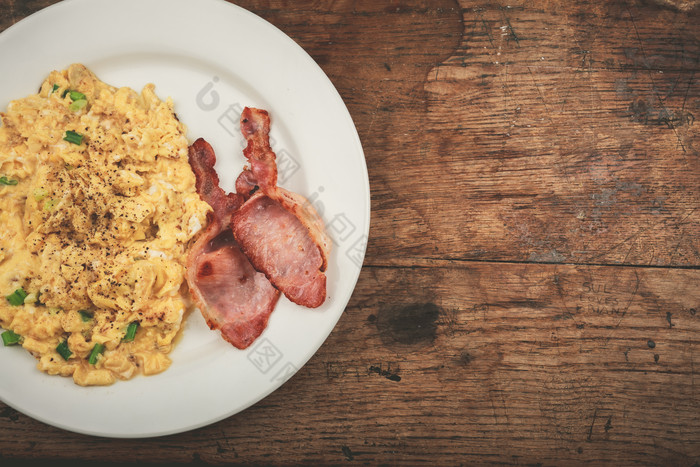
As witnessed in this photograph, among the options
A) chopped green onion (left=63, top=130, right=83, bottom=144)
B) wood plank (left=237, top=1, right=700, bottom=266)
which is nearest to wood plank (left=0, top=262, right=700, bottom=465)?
wood plank (left=237, top=1, right=700, bottom=266)

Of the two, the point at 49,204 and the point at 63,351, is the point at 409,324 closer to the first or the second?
the point at 63,351

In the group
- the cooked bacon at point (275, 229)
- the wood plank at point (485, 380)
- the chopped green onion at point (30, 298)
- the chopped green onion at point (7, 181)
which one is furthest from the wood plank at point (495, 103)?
the chopped green onion at point (30, 298)

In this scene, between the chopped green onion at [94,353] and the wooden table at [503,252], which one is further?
the wooden table at [503,252]

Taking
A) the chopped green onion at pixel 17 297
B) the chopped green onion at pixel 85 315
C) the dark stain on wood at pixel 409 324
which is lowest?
the dark stain on wood at pixel 409 324

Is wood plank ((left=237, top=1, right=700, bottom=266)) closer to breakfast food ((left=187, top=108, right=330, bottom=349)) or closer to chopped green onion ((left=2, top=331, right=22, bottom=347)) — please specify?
breakfast food ((left=187, top=108, right=330, bottom=349))

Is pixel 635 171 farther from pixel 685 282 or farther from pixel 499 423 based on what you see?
pixel 499 423

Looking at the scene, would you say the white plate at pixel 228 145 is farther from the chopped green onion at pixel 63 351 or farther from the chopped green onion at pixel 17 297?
the chopped green onion at pixel 17 297

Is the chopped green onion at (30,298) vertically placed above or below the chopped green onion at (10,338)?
above

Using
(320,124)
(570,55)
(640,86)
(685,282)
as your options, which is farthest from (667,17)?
(320,124)
